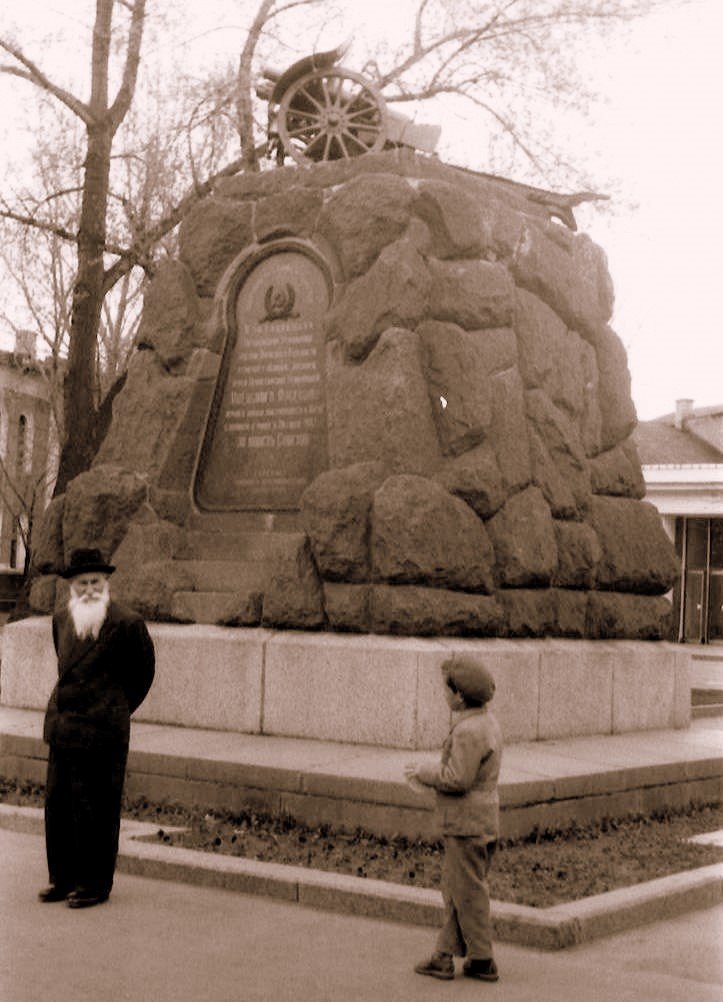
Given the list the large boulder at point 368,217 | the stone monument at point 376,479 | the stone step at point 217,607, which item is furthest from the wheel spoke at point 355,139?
the stone step at point 217,607

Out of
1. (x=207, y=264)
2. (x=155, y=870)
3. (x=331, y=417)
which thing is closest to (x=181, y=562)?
(x=331, y=417)

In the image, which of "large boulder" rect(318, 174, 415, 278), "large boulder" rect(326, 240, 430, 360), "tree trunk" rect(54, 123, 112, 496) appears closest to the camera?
"large boulder" rect(326, 240, 430, 360)

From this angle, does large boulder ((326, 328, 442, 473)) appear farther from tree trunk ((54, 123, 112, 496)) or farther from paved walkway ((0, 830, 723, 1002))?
tree trunk ((54, 123, 112, 496))

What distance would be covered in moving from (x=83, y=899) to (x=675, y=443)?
50.8 metres

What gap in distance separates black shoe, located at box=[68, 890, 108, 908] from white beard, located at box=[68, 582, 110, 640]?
1142 mm

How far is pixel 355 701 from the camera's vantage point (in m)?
9.63

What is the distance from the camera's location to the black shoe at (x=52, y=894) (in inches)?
269

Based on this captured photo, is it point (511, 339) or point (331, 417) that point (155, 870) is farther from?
point (511, 339)

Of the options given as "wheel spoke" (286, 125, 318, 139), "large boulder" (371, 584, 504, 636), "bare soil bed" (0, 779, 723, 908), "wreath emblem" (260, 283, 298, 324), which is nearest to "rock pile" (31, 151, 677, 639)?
"large boulder" (371, 584, 504, 636)

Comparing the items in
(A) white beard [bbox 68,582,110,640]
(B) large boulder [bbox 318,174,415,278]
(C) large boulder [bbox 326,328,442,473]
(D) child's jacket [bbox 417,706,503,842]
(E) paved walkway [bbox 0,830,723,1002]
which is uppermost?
(B) large boulder [bbox 318,174,415,278]

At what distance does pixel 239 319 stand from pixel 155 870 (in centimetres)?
533

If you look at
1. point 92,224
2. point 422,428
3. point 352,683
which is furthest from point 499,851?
point 92,224

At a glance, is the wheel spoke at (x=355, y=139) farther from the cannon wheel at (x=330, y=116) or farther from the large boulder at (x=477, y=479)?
the large boulder at (x=477, y=479)

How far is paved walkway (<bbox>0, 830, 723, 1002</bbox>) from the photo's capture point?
550 cm
